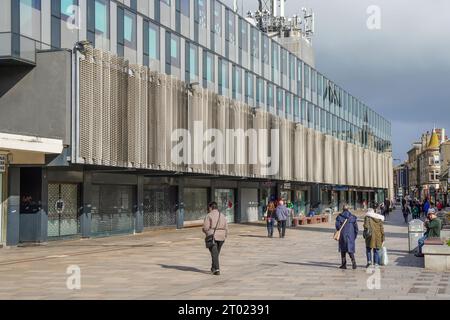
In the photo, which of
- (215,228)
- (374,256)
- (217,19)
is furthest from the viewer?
(217,19)

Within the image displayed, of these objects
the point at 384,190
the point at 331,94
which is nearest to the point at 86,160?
the point at 331,94

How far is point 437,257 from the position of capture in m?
15.6

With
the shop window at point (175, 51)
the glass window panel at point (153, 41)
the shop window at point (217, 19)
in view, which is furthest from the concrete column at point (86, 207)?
the shop window at point (217, 19)

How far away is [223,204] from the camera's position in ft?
148

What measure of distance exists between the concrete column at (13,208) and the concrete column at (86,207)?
384 cm

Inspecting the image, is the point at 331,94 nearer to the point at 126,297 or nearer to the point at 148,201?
the point at 148,201

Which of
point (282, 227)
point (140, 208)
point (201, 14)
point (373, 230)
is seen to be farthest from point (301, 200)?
point (373, 230)

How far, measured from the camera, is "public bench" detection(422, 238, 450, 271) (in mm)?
15492

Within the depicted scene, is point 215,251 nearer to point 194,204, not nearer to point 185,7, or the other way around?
point 185,7

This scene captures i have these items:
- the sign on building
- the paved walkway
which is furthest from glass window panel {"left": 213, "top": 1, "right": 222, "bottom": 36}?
the paved walkway

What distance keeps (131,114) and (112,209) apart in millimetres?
5248

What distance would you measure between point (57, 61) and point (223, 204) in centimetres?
2300

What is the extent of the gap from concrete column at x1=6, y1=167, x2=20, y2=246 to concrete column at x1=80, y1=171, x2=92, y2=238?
384cm

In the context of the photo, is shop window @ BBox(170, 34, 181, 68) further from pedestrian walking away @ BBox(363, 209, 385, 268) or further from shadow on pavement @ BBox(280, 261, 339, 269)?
pedestrian walking away @ BBox(363, 209, 385, 268)
